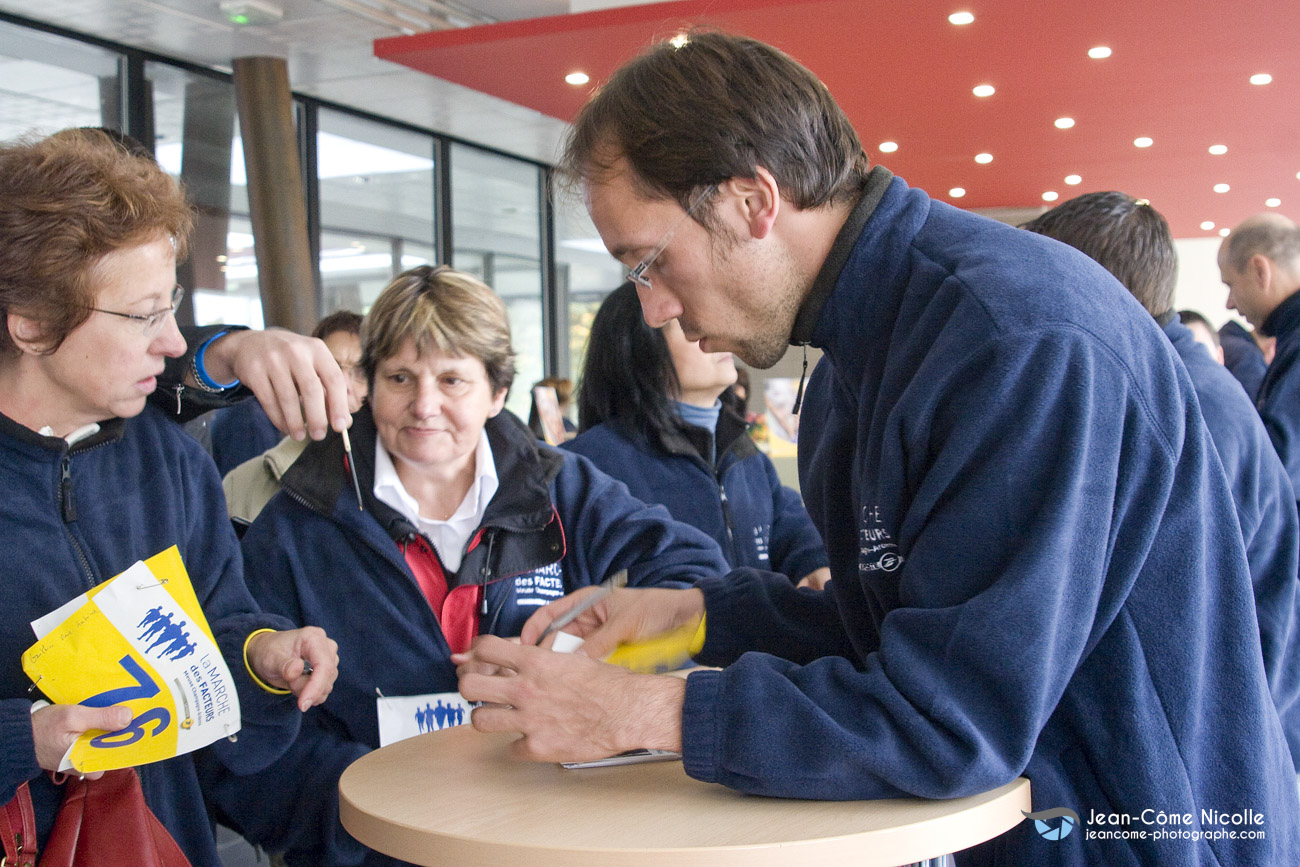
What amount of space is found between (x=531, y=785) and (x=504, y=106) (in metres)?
8.17

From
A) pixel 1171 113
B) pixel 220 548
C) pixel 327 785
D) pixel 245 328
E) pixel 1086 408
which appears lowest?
pixel 327 785

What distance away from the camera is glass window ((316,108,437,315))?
8.72 m

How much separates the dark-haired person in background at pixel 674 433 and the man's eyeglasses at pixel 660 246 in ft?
5.20

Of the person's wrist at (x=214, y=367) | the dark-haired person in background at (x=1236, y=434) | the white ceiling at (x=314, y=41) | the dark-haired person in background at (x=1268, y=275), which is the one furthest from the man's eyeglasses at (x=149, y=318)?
Result: the white ceiling at (x=314, y=41)

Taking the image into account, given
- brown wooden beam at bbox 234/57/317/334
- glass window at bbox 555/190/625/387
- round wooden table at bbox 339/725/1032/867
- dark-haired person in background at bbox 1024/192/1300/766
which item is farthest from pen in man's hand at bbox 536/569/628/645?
glass window at bbox 555/190/625/387

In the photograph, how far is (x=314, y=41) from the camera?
23.8ft

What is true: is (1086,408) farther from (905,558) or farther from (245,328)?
(245,328)

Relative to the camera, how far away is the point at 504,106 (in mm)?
8820

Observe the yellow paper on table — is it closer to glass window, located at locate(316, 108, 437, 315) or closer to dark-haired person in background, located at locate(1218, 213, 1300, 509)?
dark-haired person in background, located at locate(1218, 213, 1300, 509)

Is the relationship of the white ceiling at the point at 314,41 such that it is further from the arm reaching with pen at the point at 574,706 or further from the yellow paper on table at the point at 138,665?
the arm reaching with pen at the point at 574,706

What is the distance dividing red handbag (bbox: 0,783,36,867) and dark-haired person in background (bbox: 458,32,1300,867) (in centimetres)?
69

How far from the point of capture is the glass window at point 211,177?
7.46 meters

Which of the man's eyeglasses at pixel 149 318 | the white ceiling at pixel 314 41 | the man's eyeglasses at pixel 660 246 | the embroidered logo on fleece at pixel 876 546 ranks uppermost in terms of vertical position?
the white ceiling at pixel 314 41

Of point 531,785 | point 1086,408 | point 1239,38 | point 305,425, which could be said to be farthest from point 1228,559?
point 1239,38
